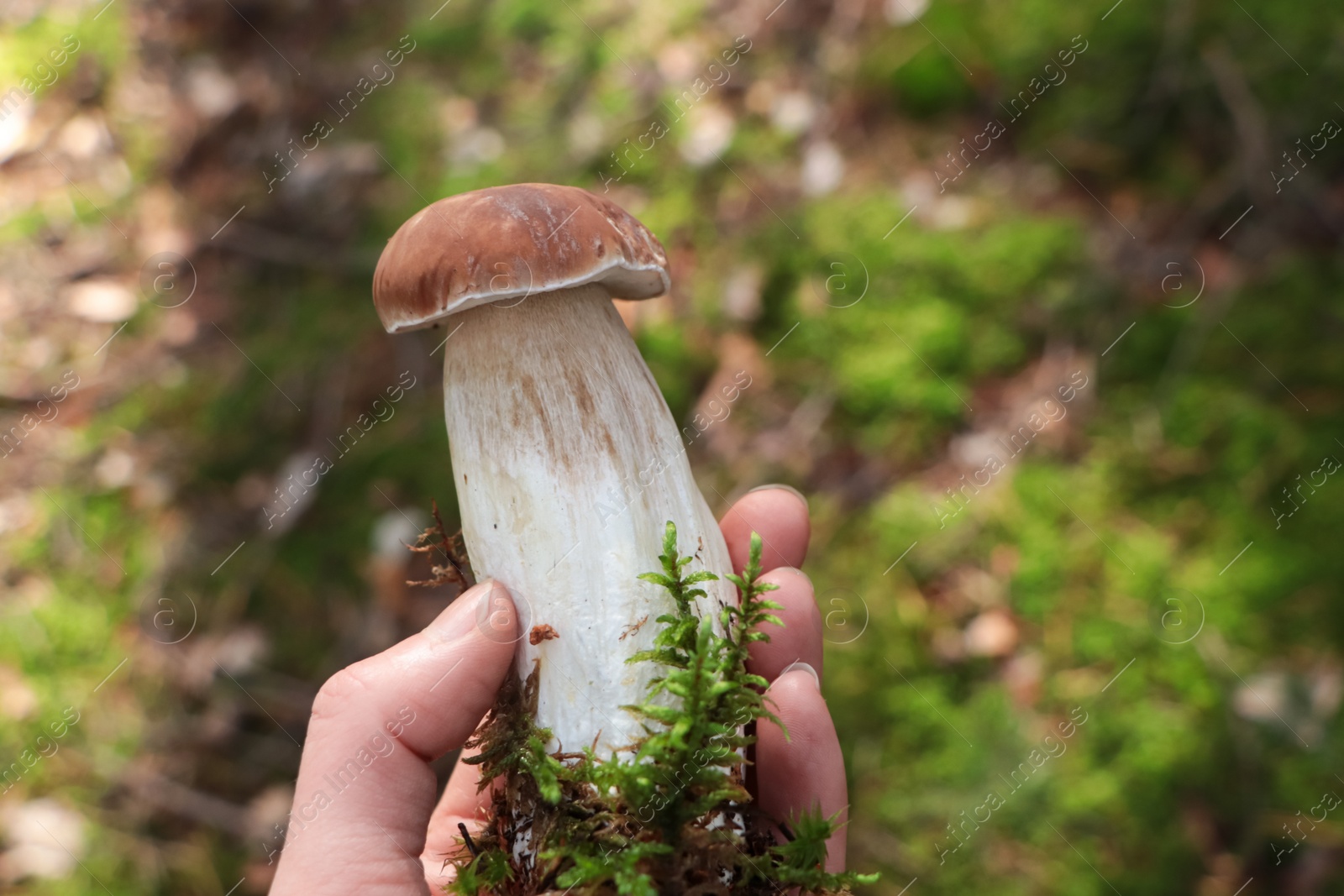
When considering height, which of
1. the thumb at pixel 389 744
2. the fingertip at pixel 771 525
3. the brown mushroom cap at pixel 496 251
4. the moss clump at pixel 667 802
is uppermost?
the brown mushroom cap at pixel 496 251

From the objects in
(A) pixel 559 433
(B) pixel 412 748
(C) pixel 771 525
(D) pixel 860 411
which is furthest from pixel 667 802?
(D) pixel 860 411

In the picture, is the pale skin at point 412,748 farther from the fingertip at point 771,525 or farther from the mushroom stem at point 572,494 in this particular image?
the fingertip at point 771,525

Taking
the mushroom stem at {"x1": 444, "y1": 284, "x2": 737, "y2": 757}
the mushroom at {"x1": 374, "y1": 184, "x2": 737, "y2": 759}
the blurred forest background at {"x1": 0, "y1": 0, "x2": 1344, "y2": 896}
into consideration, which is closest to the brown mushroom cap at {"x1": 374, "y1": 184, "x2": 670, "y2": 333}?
the mushroom at {"x1": 374, "y1": 184, "x2": 737, "y2": 759}

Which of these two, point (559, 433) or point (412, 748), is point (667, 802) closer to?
point (412, 748)

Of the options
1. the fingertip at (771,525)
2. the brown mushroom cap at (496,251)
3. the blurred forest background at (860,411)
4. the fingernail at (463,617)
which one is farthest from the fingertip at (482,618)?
the blurred forest background at (860,411)

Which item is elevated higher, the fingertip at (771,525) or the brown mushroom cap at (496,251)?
the brown mushroom cap at (496,251)

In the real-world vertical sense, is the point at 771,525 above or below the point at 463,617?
below

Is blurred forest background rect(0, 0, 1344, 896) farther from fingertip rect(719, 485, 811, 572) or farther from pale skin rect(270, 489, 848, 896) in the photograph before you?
pale skin rect(270, 489, 848, 896)
